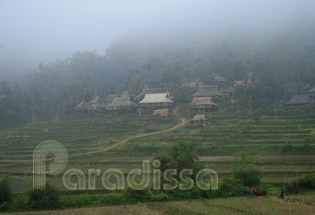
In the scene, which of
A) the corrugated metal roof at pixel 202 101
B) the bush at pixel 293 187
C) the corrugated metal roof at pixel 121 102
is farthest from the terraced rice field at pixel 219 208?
the corrugated metal roof at pixel 121 102

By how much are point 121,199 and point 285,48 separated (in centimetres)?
7701

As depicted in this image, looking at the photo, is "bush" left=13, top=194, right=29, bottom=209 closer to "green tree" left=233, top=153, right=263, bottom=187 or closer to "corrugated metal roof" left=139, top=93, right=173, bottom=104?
"green tree" left=233, top=153, right=263, bottom=187

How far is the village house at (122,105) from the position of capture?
54.1 meters

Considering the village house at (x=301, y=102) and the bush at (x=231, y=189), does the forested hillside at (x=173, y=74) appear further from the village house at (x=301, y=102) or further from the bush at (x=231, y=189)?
the bush at (x=231, y=189)

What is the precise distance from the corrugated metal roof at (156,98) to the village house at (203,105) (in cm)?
466

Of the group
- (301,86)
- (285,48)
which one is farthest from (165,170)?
(285,48)

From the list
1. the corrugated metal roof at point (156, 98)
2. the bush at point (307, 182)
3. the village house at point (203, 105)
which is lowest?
the bush at point (307, 182)

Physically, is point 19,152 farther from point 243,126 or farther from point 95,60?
point 95,60

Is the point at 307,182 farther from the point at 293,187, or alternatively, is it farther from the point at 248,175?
the point at 248,175

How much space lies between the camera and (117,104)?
55031 millimetres

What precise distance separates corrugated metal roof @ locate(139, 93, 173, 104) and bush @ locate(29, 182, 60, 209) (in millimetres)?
36266

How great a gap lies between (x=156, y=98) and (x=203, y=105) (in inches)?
363

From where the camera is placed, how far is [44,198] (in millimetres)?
18891

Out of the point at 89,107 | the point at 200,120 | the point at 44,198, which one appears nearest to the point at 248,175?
the point at 44,198
